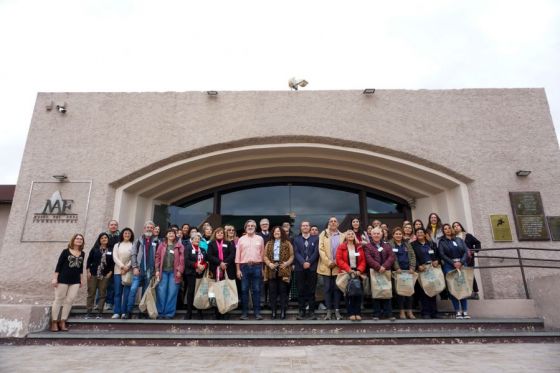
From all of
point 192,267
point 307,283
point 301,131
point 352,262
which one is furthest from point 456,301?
point 192,267

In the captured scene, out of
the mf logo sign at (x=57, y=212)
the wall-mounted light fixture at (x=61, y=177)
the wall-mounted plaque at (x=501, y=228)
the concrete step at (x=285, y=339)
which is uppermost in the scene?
the wall-mounted light fixture at (x=61, y=177)

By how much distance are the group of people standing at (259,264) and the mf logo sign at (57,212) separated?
5.21 ft

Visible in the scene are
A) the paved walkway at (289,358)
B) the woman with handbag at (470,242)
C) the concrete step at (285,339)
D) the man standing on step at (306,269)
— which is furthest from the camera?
the woman with handbag at (470,242)

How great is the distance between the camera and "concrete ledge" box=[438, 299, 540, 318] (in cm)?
571

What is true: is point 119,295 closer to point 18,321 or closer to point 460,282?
point 18,321

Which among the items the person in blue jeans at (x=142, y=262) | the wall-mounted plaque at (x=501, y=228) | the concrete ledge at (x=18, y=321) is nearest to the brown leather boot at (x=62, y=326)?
the concrete ledge at (x=18, y=321)

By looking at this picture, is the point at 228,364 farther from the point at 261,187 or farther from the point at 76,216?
the point at 261,187

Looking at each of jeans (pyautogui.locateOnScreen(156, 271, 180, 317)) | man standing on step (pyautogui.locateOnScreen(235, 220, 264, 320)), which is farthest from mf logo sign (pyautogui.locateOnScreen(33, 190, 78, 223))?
man standing on step (pyautogui.locateOnScreen(235, 220, 264, 320))

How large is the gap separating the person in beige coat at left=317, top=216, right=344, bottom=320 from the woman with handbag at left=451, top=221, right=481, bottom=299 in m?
2.23

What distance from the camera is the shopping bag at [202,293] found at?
5572 mm

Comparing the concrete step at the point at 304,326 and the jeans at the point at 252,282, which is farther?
the jeans at the point at 252,282

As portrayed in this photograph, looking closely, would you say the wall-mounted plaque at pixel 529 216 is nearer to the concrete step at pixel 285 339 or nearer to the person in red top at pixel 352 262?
the concrete step at pixel 285 339

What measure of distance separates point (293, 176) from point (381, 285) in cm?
455

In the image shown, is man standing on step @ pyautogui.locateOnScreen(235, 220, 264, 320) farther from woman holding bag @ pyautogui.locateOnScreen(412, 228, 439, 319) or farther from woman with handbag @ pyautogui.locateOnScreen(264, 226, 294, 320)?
woman holding bag @ pyautogui.locateOnScreen(412, 228, 439, 319)
